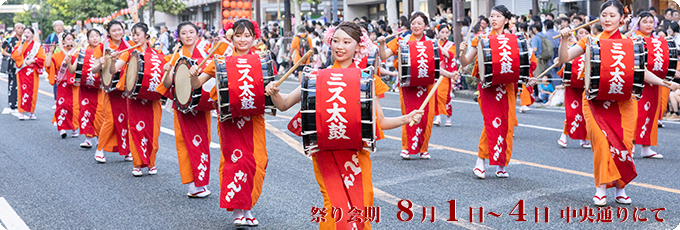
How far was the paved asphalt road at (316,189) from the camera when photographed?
6094 mm

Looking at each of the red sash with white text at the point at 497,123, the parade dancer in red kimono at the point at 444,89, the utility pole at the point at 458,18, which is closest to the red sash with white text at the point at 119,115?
the red sash with white text at the point at 497,123

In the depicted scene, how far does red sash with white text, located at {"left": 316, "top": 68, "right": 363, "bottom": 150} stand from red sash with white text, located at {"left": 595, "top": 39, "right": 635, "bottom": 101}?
9.12ft

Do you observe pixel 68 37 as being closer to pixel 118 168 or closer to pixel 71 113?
pixel 71 113

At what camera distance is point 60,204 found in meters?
6.89

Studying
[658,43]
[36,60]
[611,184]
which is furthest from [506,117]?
[36,60]

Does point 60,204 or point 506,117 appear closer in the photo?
point 60,204

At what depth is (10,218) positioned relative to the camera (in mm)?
6395

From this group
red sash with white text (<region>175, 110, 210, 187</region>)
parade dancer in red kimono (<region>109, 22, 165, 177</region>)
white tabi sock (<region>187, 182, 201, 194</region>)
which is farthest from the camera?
parade dancer in red kimono (<region>109, 22, 165, 177</region>)

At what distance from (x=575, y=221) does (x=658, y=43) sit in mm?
3514

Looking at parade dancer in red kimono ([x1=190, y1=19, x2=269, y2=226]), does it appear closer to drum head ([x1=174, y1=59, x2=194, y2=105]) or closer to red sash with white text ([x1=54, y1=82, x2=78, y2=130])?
drum head ([x1=174, y1=59, x2=194, y2=105])

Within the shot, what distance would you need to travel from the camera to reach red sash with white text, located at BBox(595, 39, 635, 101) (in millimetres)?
6164

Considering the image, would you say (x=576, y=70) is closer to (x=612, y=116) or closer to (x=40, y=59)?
(x=612, y=116)

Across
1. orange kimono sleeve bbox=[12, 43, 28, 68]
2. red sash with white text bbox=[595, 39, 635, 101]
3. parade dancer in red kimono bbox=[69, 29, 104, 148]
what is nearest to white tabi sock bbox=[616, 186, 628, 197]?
red sash with white text bbox=[595, 39, 635, 101]

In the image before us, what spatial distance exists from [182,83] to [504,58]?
124 inches
